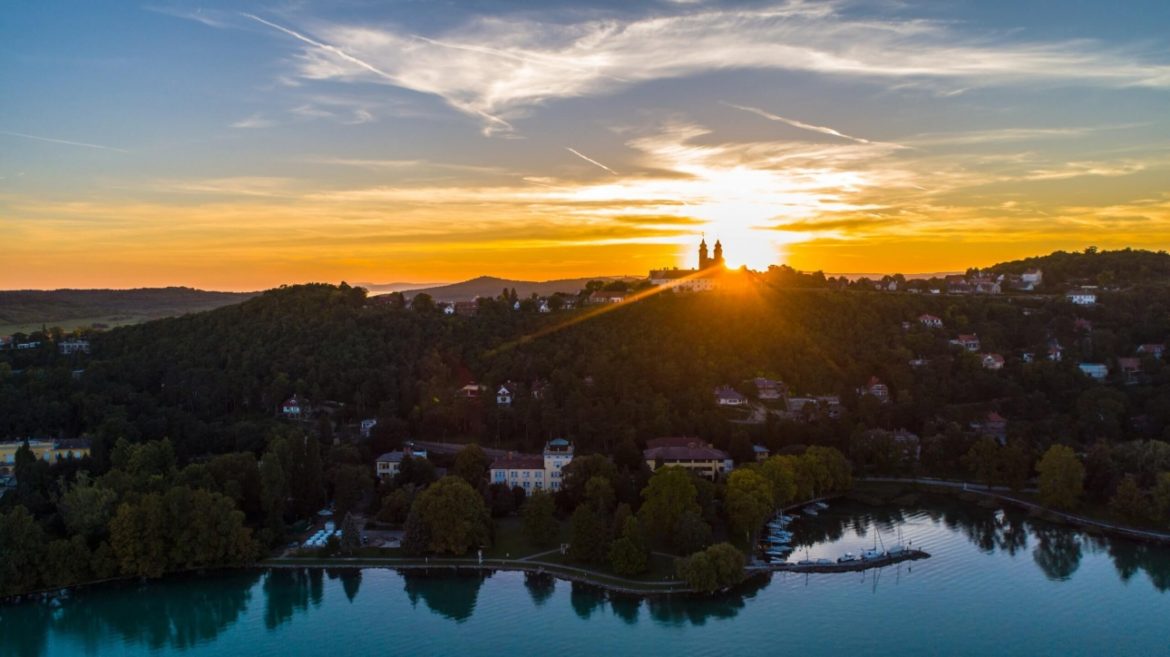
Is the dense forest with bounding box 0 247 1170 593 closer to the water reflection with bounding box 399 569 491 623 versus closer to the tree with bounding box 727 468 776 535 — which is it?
the tree with bounding box 727 468 776 535

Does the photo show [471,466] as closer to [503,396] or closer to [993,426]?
[503,396]

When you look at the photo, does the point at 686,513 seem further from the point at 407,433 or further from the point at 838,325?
the point at 838,325

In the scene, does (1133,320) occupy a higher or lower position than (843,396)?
higher

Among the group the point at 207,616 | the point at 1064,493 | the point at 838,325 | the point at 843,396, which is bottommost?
the point at 207,616

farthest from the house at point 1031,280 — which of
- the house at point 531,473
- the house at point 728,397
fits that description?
the house at point 531,473

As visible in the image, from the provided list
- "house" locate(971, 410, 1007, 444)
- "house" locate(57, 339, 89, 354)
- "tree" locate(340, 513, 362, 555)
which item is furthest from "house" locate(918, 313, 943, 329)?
"house" locate(57, 339, 89, 354)

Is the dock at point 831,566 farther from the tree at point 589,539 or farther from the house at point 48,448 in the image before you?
the house at point 48,448

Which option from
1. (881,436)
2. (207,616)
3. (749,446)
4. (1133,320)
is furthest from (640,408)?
(1133,320)
